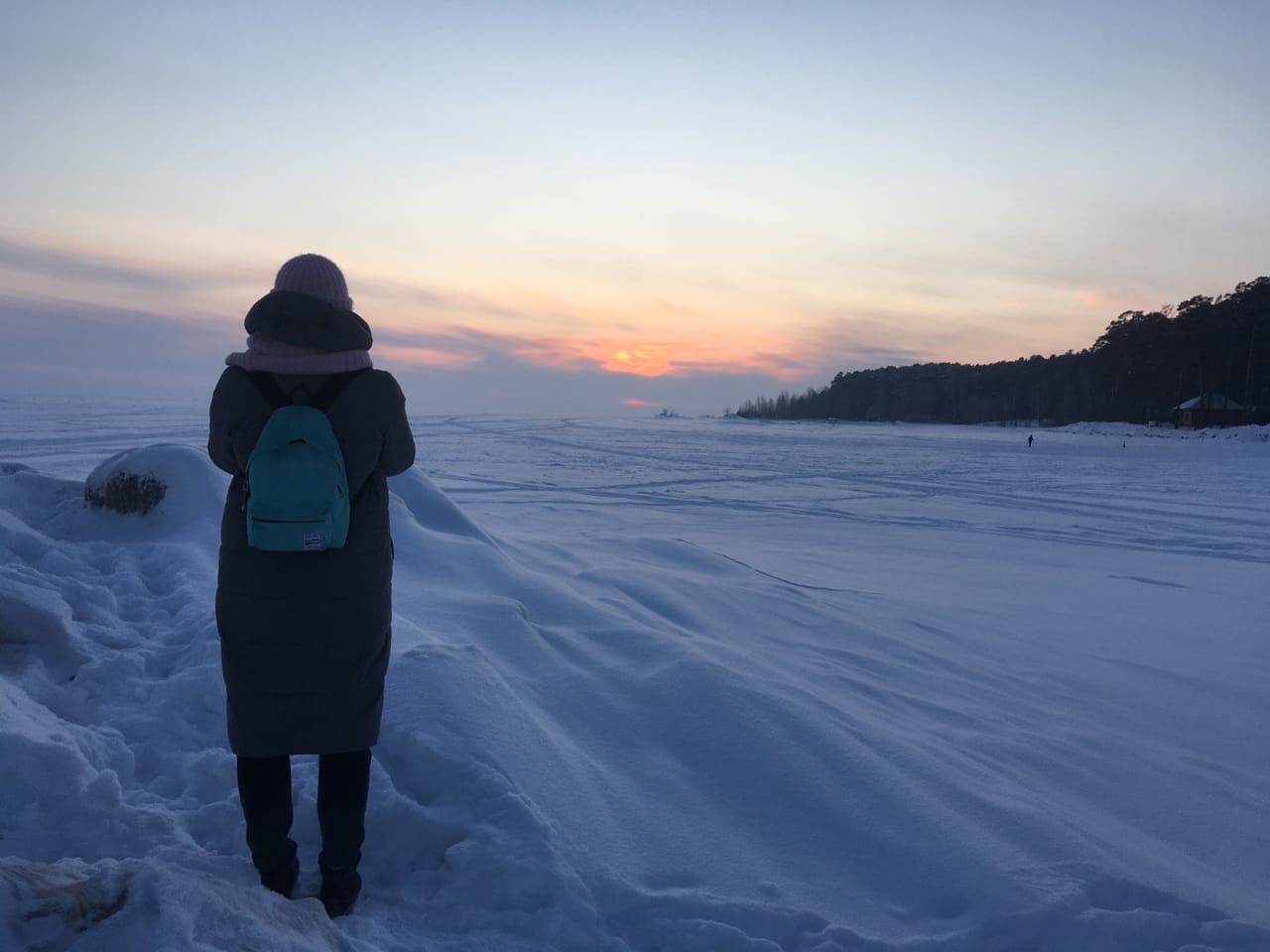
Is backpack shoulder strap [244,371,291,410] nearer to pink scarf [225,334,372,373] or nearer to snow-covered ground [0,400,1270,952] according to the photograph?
pink scarf [225,334,372,373]

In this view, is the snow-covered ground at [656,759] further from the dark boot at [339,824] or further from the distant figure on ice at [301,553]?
the distant figure on ice at [301,553]

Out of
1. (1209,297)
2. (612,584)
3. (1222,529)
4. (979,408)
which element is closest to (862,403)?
(979,408)

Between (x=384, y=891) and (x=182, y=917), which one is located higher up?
(x=182, y=917)

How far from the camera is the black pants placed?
204 centimetres

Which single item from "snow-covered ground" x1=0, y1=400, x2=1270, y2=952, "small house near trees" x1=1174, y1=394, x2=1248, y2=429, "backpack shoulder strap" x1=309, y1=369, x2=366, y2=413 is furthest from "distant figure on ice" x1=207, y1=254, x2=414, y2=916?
"small house near trees" x1=1174, y1=394, x2=1248, y2=429

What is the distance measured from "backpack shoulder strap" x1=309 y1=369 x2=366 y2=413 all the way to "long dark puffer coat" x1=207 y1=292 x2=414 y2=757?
18mm

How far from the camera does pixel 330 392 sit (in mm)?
1931

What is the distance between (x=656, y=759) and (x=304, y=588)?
1.61m

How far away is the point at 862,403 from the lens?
289ft

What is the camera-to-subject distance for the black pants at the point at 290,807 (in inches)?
80.4

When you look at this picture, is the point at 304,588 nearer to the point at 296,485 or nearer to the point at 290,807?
the point at 296,485

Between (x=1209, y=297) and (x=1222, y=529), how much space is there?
54.0 metres

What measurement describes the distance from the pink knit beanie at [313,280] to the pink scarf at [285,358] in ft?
0.49

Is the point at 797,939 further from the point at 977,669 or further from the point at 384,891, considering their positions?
the point at 977,669
